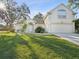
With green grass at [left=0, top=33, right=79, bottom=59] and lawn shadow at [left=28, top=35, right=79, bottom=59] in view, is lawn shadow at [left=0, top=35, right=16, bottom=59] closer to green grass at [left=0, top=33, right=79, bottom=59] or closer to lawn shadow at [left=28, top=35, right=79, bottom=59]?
green grass at [left=0, top=33, right=79, bottom=59]

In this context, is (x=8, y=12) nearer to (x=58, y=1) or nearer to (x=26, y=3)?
Answer: (x=26, y=3)

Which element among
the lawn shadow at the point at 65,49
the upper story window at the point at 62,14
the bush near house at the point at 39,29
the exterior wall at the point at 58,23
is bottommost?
the lawn shadow at the point at 65,49

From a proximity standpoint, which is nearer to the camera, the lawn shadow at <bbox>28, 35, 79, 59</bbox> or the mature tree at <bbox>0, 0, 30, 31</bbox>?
the lawn shadow at <bbox>28, 35, 79, 59</bbox>

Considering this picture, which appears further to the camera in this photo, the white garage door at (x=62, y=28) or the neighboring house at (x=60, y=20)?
the neighboring house at (x=60, y=20)

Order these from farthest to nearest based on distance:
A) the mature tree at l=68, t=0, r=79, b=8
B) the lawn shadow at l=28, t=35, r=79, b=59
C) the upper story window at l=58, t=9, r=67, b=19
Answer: the upper story window at l=58, t=9, r=67, b=19 → the mature tree at l=68, t=0, r=79, b=8 → the lawn shadow at l=28, t=35, r=79, b=59

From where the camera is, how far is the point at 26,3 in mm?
49156

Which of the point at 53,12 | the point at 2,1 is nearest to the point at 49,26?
the point at 53,12

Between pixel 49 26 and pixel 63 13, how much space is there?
428 cm

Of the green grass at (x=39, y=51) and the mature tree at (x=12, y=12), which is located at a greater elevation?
the mature tree at (x=12, y=12)

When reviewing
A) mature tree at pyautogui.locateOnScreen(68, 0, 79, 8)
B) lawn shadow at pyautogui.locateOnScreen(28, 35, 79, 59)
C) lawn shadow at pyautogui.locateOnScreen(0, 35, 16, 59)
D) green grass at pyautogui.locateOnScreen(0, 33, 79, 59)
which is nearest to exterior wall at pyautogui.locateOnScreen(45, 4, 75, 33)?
mature tree at pyautogui.locateOnScreen(68, 0, 79, 8)

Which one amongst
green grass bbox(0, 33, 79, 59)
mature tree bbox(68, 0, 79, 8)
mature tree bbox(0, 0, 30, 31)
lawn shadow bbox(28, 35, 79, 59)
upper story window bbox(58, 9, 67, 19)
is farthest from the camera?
mature tree bbox(0, 0, 30, 31)

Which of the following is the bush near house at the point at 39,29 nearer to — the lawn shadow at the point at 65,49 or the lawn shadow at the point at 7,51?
the lawn shadow at the point at 65,49

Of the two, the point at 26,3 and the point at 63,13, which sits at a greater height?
the point at 26,3

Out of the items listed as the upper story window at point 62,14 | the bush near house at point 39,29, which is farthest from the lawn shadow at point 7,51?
the bush near house at point 39,29
